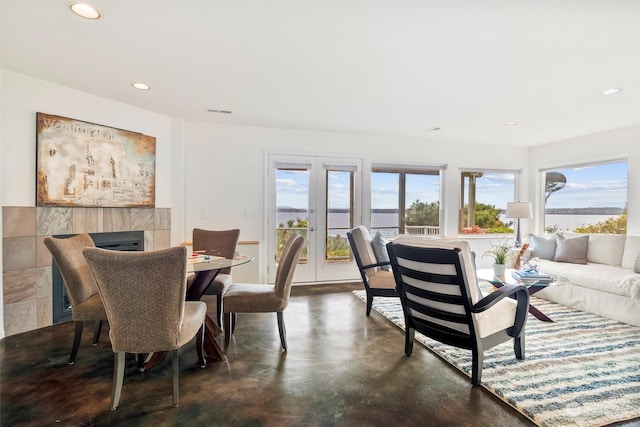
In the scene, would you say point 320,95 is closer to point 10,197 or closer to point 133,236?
point 133,236

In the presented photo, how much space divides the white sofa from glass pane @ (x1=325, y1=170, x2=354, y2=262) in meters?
2.75

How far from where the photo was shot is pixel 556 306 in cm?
393

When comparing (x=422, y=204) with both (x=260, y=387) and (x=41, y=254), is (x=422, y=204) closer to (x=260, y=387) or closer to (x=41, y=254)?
(x=260, y=387)

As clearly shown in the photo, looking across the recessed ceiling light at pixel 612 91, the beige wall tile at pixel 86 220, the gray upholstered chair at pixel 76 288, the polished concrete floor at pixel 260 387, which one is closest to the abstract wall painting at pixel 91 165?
the beige wall tile at pixel 86 220

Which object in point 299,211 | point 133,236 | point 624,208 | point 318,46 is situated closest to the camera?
point 318,46

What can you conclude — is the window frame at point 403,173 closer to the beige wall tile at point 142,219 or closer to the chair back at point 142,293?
the beige wall tile at point 142,219

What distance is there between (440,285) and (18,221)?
3743 mm

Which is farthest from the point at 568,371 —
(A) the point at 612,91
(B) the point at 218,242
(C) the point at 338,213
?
(C) the point at 338,213

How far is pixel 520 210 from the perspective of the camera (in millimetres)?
5309

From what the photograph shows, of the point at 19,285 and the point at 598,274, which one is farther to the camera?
the point at 598,274

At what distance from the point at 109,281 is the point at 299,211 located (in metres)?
3.41

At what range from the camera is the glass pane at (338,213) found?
522cm

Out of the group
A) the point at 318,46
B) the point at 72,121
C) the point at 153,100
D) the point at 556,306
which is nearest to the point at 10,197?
the point at 72,121

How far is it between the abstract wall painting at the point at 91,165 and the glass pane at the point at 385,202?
332 cm
